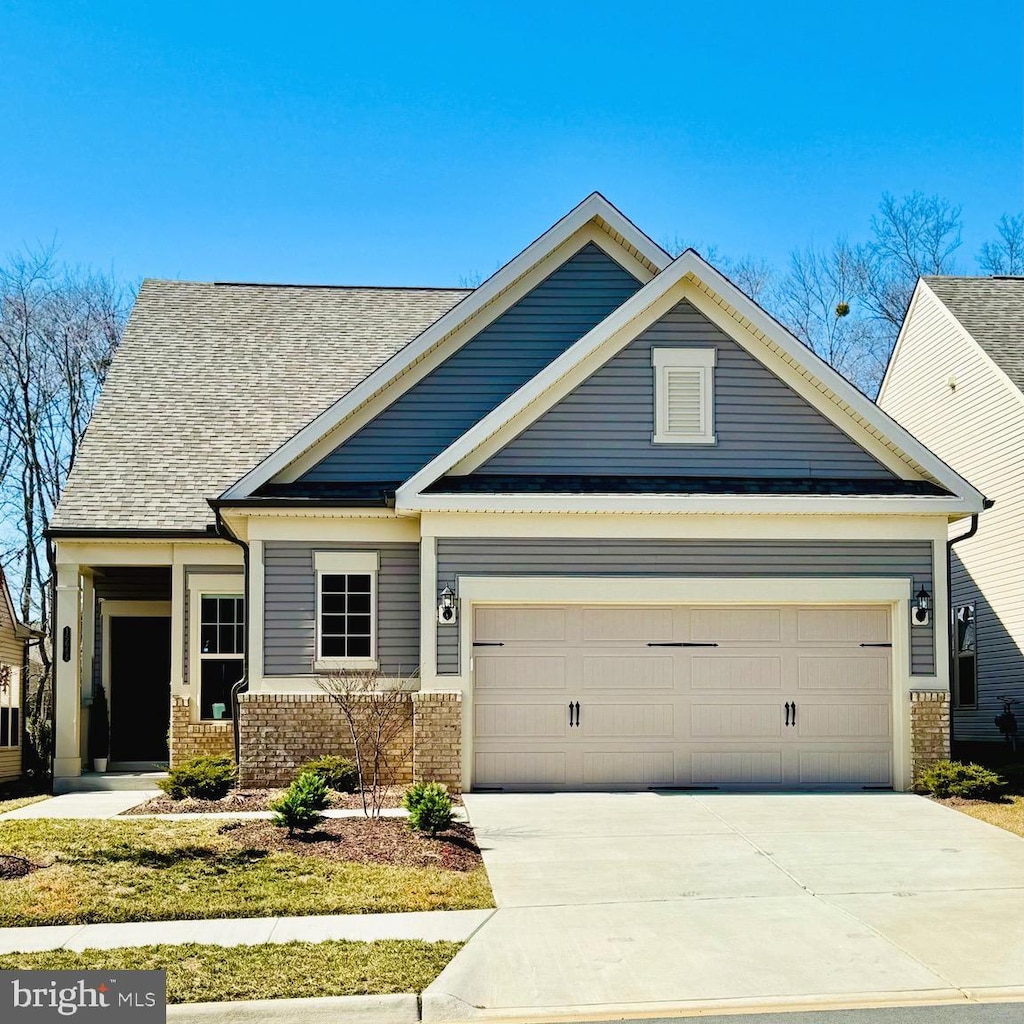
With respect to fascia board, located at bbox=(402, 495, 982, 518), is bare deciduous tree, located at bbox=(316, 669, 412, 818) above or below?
below

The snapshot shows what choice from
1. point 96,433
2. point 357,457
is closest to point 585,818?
point 357,457

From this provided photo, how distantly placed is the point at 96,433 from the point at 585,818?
403 inches

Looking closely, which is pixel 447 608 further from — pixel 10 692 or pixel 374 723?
pixel 10 692

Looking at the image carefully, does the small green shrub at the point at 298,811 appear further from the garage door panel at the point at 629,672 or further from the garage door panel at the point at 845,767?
the garage door panel at the point at 845,767

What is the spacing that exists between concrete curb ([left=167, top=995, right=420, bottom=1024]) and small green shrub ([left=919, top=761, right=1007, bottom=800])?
9.40 meters

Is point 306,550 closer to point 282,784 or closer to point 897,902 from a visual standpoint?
point 282,784

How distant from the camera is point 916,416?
25.0 m

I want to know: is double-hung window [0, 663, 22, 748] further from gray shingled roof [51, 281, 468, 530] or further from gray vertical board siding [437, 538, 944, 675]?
gray vertical board siding [437, 538, 944, 675]

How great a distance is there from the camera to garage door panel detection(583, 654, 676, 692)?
15.8 metres

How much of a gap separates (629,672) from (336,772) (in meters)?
3.81

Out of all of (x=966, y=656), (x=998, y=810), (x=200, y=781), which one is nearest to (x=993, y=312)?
(x=966, y=656)

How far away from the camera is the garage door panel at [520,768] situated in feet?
51.3

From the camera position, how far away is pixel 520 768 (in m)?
15.7

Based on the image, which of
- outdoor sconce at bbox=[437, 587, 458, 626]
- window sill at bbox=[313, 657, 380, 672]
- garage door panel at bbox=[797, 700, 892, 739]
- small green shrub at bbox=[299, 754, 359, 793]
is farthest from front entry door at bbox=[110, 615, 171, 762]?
garage door panel at bbox=[797, 700, 892, 739]
